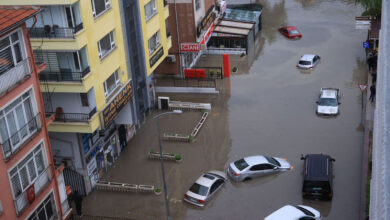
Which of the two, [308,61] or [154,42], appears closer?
A: [154,42]

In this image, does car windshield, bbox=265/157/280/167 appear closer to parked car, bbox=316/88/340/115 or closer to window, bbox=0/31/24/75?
parked car, bbox=316/88/340/115

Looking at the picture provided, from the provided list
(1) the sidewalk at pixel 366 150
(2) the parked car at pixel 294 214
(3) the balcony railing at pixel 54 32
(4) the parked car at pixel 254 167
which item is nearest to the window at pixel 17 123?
(3) the balcony railing at pixel 54 32

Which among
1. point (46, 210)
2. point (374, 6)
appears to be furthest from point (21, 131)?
point (374, 6)

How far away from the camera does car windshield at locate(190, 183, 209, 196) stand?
1341 inches

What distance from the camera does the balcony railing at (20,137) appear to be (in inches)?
939

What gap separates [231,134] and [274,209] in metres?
10.5

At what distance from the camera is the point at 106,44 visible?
34938 millimetres

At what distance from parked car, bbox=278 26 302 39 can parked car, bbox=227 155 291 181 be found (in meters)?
29.7

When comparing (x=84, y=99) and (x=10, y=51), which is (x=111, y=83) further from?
(x=10, y=51)

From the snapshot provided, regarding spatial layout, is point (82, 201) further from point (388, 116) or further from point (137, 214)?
point (388, 116)

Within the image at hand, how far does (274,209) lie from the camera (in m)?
33.0

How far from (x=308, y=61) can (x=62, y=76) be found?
1161 inches

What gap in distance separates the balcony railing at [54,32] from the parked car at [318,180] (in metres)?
16.5

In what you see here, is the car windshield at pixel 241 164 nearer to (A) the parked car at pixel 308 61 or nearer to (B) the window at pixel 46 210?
(B) the window at pixel 46 210
